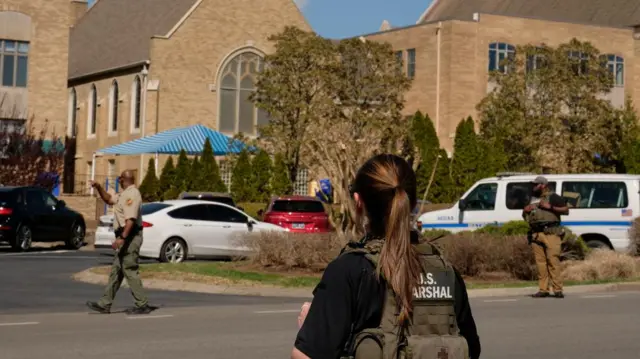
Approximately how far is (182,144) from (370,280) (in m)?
45.6

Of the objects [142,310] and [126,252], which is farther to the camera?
[142,310]

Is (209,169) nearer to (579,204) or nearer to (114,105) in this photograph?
(114,105)

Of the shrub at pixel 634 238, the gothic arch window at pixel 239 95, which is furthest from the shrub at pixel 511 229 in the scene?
the gothic arch window at pixel 239 95

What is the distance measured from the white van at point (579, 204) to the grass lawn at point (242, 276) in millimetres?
3266

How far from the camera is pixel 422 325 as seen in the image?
188 inches

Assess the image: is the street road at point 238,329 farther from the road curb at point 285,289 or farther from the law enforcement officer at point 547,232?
the road curb at point 285,289

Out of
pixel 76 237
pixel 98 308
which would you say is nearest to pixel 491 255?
pixel 98 308

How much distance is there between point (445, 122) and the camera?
60.1 meters

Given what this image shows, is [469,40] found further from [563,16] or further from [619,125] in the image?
[563,16]

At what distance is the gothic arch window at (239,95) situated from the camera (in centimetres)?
5769

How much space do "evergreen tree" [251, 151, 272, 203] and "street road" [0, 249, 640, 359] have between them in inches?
1212

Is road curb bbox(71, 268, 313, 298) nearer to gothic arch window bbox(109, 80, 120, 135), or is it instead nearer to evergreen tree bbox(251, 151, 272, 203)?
evergreen tree bbox(251, 151, 272, 203)

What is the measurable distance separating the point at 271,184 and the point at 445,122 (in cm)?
1285

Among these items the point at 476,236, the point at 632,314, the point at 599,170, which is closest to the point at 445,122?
the point at 599,170
